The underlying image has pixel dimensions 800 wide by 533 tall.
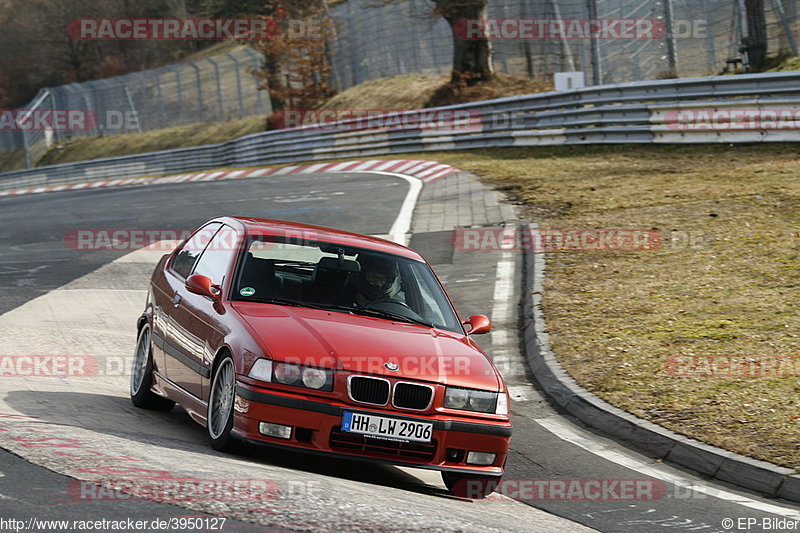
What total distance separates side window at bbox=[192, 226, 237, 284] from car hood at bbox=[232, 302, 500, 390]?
0.60 m

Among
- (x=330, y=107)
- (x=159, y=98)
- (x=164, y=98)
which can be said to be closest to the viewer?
(x=330, y=107)

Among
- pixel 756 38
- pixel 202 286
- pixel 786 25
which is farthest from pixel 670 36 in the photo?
pixel 202 286

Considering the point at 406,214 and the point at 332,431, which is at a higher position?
the point at 332,431

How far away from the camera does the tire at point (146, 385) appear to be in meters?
8.22

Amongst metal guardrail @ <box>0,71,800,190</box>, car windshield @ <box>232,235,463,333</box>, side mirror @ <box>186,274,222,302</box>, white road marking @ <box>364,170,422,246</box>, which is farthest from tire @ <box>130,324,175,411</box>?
metal guardrail @ <box>0,71,800,190</box>

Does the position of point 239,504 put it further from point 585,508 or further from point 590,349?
point 590,349

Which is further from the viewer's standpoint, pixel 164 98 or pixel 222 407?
pixel 164 98

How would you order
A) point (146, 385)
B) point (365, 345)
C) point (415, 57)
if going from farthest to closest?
point (415, 57) < point (146, 385) < point (365, 345)

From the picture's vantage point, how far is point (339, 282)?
24.6 ft

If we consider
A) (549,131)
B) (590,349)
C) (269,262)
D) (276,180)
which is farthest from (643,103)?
(269,262)

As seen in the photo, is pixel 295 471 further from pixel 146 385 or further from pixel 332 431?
pixel 146 385

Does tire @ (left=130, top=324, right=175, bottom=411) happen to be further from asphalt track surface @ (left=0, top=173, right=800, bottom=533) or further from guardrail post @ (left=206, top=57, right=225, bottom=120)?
guardrail post @ (left=206, top=57, right=225, bottom=120)

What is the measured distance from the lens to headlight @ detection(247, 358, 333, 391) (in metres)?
6.24

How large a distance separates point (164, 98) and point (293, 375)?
49.1 metres
